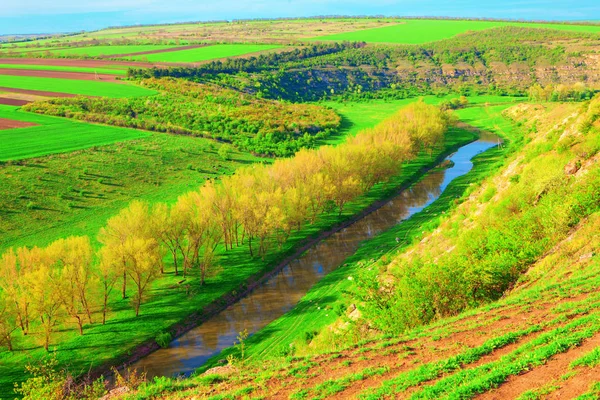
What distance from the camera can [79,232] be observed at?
7206 cm

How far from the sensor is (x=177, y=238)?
6191cm

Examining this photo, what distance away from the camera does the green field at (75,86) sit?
151000 millimetres

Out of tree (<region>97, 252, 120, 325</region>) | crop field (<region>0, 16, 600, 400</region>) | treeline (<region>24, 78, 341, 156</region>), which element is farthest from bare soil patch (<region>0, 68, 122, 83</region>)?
tree (<region>97, 252, 120, 325</region>)

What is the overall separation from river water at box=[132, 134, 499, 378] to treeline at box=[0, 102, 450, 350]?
17.3 feet

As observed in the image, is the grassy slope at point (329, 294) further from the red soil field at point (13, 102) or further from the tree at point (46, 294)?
the red soil field at point (13, 102)

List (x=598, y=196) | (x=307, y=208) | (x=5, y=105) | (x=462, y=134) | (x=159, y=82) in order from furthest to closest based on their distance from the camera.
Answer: (x=159, y=82), (x=462, y=134), (x=5, y=105), (x=307, y=208), (x=598, y=196)

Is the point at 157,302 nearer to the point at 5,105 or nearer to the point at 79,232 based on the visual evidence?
the point at 79,232

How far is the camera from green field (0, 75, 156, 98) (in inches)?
5945

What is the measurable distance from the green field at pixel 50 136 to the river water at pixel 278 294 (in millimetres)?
61091

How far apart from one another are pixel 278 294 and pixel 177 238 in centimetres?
1459

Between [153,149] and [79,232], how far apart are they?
134 ft

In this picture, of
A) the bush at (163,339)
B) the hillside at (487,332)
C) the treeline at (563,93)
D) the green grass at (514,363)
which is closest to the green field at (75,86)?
the bush at (163,339)

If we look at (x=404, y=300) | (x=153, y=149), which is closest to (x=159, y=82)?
(x=153, y=149)

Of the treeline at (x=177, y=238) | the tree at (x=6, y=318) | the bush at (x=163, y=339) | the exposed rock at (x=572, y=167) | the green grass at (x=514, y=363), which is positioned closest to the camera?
the green grass at (x=514, y=363)
